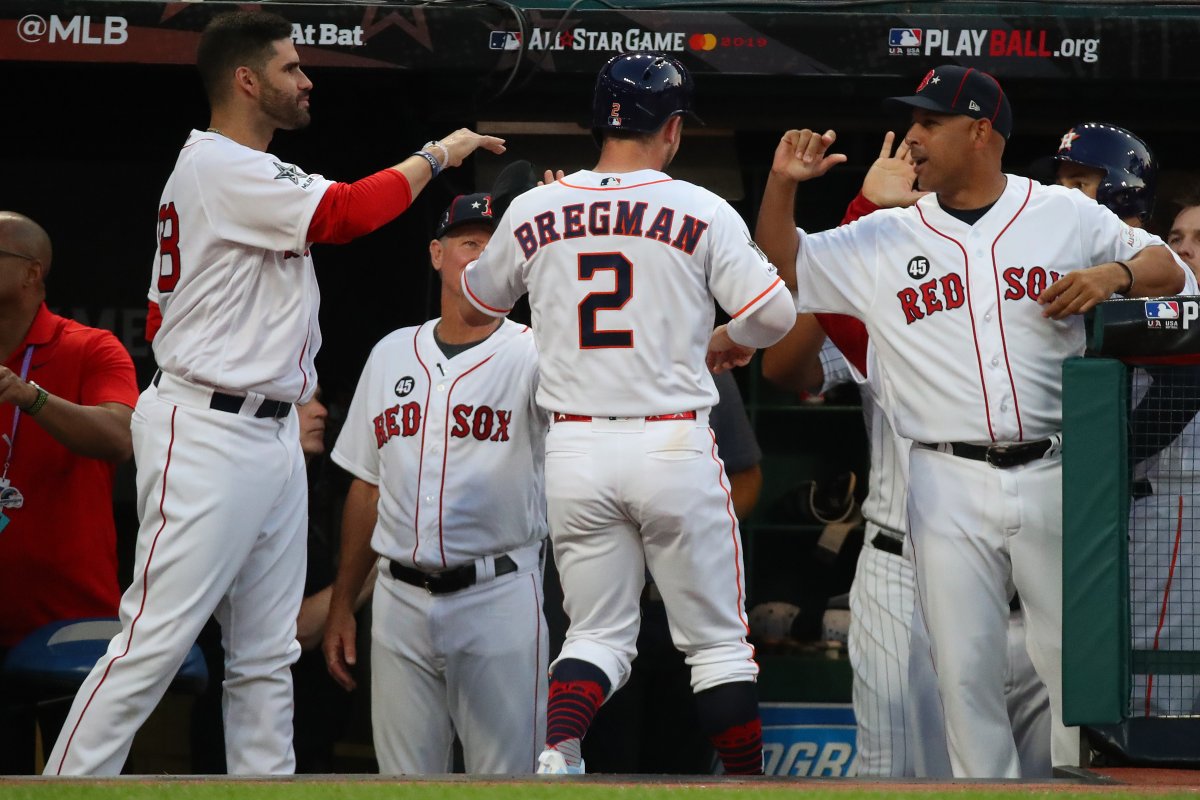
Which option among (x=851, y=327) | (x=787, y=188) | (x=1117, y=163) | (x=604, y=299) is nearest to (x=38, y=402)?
(x=604, y=299)

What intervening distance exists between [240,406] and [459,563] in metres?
0.86

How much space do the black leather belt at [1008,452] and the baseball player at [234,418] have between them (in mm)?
1464

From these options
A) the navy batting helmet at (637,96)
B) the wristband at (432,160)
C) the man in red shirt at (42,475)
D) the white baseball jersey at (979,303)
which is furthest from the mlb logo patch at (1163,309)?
the man in red shirt at (42,475)

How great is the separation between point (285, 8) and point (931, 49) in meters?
2.04

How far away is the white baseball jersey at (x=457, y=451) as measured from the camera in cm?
441

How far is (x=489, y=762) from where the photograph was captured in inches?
172

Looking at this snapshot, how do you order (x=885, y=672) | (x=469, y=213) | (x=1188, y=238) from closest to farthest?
(x=885, y=672) < (x=469, y=213) < (x=1188, y=238)

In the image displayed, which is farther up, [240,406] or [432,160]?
[432,160]

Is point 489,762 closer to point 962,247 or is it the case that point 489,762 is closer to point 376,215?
point 376,215

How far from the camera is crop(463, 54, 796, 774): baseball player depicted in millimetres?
3586

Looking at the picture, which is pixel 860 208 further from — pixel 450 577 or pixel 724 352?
pixel 450 577

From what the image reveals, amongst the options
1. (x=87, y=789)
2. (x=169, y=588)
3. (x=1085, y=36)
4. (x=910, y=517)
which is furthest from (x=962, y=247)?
(x=87, y=789)

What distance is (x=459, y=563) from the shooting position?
440 cm

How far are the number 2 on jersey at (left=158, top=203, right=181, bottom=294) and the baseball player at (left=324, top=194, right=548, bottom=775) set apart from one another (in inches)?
32.5
